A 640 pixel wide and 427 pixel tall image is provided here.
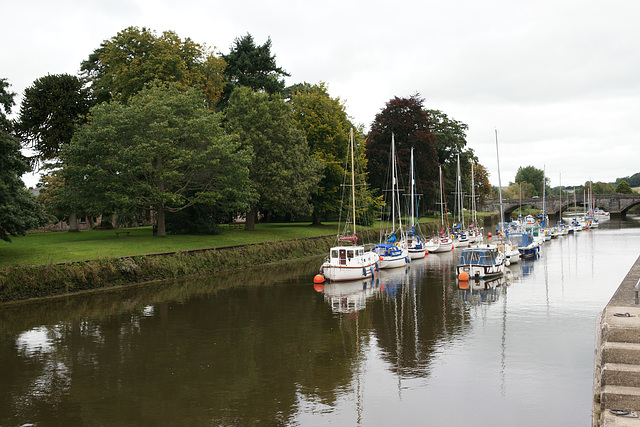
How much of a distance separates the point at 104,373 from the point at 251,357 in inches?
196

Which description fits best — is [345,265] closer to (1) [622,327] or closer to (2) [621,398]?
(1) [622,327]

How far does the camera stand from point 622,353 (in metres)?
13.5

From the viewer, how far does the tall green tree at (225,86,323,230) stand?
55.5m

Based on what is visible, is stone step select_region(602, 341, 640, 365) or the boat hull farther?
the boat hull

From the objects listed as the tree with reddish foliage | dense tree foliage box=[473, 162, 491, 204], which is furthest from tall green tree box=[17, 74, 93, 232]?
dense tree foliage box=[473, 162, 491, 204]

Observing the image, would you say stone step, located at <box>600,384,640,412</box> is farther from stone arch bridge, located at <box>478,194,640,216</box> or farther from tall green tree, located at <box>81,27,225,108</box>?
stone arch bridge, located at <box>478,194,640,216</box>

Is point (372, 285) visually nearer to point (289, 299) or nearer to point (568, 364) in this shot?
point (289, 299)

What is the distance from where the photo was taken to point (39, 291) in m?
31.5

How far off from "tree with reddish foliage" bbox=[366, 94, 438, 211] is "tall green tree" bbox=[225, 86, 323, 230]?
24302mm

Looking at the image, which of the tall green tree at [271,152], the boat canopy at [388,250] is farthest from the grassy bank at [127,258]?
the boat canopy at [388,250]

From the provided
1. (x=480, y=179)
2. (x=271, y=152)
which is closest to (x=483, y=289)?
(x=271, y=152)

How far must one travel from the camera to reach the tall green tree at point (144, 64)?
52.4 m

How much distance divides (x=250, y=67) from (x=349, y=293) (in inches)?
1645

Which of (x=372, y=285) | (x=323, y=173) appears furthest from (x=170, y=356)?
(x=323, y=173)
